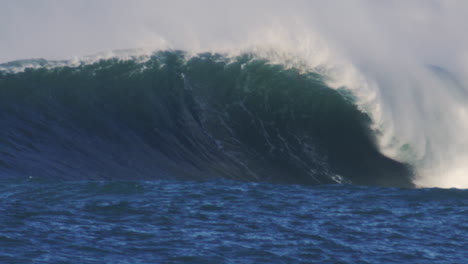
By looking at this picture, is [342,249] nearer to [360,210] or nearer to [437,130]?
[360,210]

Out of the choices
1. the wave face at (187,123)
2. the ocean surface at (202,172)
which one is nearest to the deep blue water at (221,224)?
the ocean surface at (202,172)

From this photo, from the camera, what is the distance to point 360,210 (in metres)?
10.6

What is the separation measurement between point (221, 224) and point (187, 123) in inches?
300

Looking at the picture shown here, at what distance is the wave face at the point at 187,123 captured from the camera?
13867mm

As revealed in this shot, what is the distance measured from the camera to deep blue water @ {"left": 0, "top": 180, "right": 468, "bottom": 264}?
24.8 ft

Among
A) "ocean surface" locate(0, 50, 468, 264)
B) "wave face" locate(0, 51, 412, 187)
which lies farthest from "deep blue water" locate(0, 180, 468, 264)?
"wave face" locate(0, 51, 412, 187)

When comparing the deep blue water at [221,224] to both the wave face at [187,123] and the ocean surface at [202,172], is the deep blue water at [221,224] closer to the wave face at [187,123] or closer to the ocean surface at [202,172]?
the ocean surface at [202,172]

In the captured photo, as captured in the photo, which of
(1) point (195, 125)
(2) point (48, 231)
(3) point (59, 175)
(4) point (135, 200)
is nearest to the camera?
(2) point (48, 231)

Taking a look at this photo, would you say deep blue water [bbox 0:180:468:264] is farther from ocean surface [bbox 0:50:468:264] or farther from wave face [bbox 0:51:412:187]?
wave face [bbox 0:51:412:187]

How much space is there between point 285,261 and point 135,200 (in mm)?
3587

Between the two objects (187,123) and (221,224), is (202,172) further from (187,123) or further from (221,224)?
(221,224)

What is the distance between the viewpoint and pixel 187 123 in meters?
16.4

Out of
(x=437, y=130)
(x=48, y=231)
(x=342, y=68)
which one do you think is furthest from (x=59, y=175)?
(x=437, y=130)

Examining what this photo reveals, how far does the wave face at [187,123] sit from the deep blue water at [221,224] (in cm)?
225
